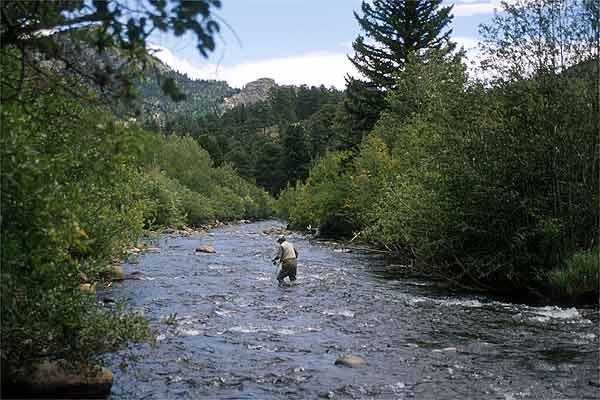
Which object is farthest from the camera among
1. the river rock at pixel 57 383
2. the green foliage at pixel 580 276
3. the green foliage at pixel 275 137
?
the green foliage at pixel 275 137

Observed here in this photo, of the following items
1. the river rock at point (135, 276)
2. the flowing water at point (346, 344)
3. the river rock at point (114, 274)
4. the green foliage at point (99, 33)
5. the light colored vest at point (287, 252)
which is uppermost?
the green foliage at point (99, 33)

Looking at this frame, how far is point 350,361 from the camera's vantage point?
11.7 m

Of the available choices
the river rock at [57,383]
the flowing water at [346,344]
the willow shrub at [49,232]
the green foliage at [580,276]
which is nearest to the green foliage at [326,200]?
the flowing water at [346,344]

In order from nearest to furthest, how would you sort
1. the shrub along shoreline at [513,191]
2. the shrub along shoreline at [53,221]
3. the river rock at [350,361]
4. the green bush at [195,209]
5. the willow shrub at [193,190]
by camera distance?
the shrub along shoreline at [53,221], the river rock at [350,361], the shrub along shoreline at [513,191], the willow shrub at [193,190], the green bush at [195,209]

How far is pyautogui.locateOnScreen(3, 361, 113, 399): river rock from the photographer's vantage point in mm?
8891

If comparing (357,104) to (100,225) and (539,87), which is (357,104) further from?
(100,225)

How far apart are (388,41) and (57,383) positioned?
158 feet

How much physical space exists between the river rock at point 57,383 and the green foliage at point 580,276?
42.6 ft

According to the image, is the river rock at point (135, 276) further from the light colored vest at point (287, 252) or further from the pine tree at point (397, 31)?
the pine tree at point (397, 31)

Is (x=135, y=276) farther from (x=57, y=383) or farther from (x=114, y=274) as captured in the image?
(x=57, y=383)

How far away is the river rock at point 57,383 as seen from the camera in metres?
8.89

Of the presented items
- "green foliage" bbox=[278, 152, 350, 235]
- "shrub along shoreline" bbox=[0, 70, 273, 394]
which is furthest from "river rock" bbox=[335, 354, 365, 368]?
"green foliage" bbox=[278, 152, 350, 235]

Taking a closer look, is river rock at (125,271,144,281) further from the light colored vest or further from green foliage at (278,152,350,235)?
green foliage at (278,152,350,235)

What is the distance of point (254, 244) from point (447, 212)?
A: 2079cm
